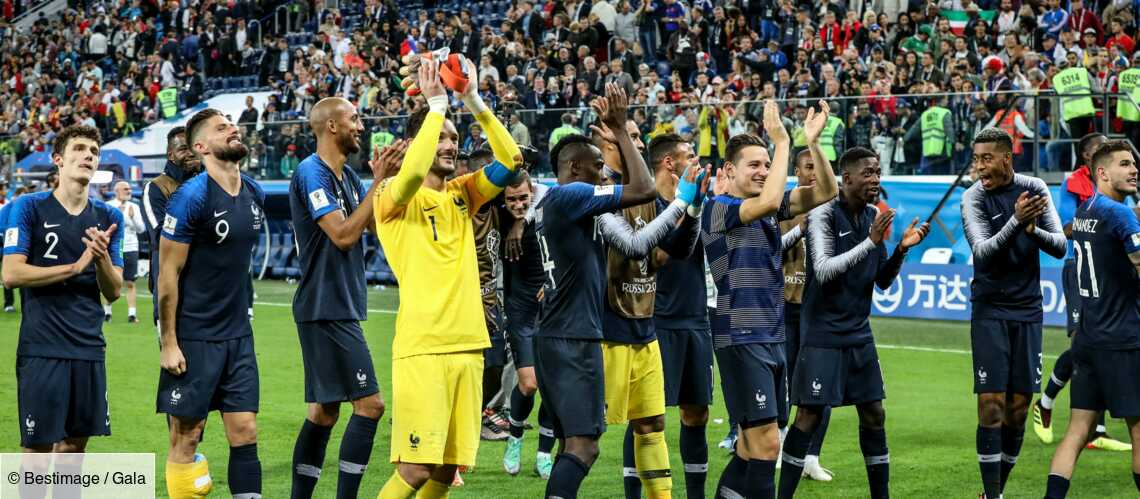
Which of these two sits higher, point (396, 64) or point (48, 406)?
point (396, 64)

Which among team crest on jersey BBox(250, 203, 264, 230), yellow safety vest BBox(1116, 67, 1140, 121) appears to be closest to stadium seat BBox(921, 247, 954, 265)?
yellow safety vest BBox(1116, 67, 1140, 121)

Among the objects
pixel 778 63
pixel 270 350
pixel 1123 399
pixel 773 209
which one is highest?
pixel 778 63

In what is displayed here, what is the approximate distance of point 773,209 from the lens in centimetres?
689

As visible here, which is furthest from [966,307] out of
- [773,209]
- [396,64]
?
[396,64]

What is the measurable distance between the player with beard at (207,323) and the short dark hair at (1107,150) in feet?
16.3

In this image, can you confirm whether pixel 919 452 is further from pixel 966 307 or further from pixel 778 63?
pixel 778 63

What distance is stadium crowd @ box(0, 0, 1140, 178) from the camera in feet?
61.1

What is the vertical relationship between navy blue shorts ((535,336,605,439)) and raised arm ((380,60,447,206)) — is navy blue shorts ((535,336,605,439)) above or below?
below

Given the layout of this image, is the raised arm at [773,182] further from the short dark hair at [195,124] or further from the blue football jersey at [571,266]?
the short dark hair at [195,124]

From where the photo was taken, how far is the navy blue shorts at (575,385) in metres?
6.56

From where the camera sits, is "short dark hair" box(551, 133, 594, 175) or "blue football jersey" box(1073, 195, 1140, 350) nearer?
"short dark hair" box(551, 133, 594, 175)

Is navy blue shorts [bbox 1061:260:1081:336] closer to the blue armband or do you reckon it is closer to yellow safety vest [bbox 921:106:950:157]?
the blue armband

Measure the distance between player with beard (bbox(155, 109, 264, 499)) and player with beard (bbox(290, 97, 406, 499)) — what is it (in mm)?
304

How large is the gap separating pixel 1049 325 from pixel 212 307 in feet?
42.9
